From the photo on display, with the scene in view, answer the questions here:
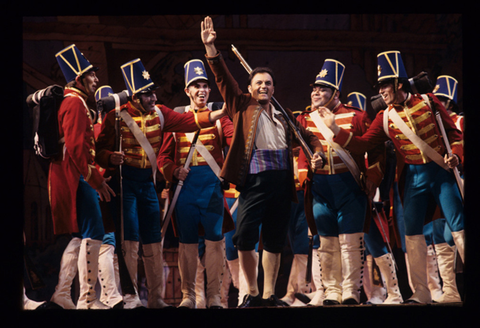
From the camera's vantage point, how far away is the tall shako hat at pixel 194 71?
17.3ft

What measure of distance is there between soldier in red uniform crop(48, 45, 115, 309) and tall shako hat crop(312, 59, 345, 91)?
214 centimetres

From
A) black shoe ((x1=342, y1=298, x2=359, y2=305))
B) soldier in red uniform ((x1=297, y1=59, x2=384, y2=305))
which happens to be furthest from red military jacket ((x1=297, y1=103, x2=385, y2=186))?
black shoe ((x1=342, y1=298, x2=359, y2=305))

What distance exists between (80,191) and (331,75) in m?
2.49

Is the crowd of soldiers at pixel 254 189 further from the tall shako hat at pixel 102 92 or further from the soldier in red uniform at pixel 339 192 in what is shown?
the tall shako hat at pixel 102 92

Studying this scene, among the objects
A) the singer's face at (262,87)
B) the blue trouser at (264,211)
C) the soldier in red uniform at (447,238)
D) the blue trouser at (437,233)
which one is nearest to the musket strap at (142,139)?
the blue trouser at (264,211)

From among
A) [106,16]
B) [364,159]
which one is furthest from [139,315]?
[106,16]

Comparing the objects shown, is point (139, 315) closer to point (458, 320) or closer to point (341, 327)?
point (341, 327)

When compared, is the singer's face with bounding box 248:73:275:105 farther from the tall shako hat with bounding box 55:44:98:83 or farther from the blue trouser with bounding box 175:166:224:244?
the tall shako hat with bounding box 55:44:98:83

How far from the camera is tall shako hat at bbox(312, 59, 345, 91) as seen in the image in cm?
518

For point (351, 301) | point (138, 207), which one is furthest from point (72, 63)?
point (351, 301)

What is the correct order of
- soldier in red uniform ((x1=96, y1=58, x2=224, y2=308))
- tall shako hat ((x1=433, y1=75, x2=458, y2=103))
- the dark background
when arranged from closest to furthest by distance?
soldier in red uniform ((x1=96, y1=58, x2=224, y2=308)) < the dark background < tall shako hat ((x1=433, y1=75, x2=458, y2=103))

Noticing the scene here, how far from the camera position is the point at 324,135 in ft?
16.8

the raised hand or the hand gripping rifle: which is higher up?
the raised hand

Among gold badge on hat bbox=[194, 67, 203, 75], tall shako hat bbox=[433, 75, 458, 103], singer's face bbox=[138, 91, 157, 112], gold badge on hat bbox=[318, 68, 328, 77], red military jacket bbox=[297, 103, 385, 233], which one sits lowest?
red military jacket bbox=[297, 103, 385, 233]
